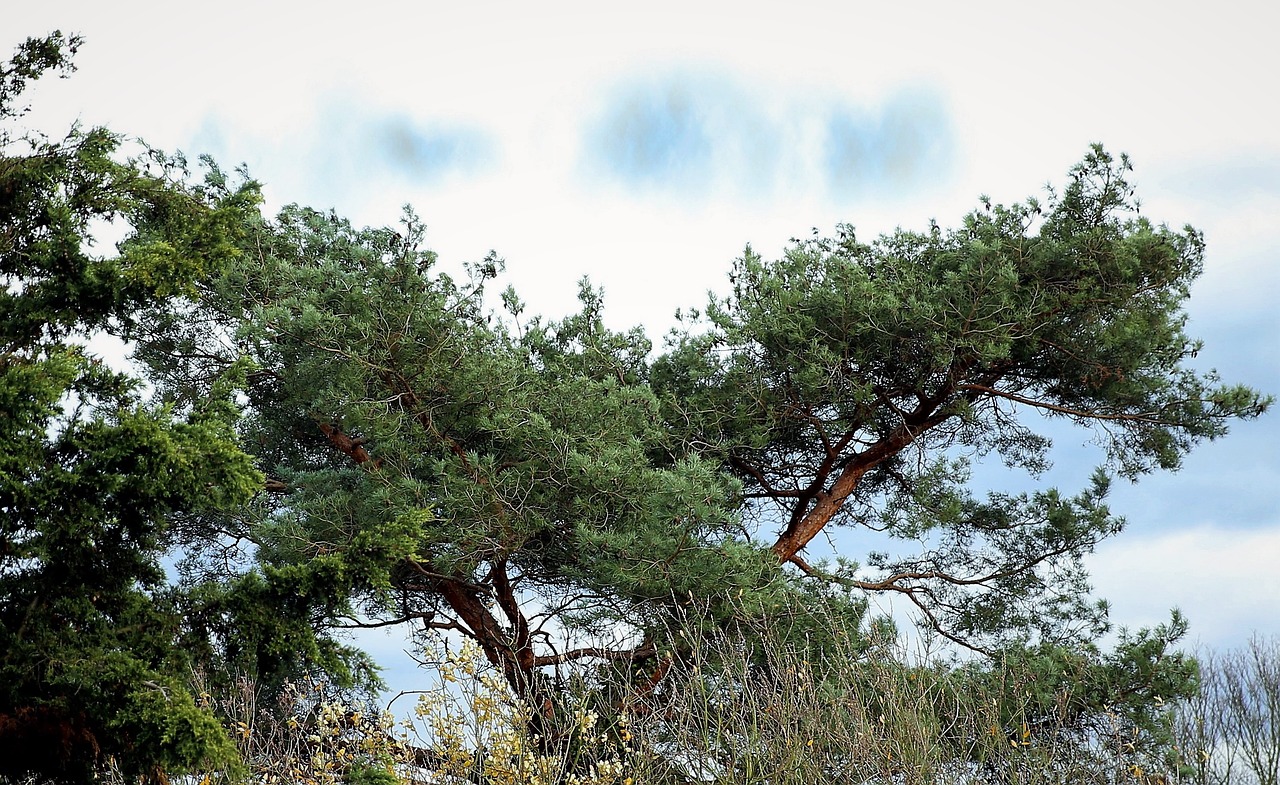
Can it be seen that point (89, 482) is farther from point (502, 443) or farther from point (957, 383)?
point (957, 383)

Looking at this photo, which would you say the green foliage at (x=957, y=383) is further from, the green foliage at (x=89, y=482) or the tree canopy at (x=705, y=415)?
the green foliage at (x=89, y=482)

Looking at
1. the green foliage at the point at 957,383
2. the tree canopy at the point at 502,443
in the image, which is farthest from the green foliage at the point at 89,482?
the green foliage at the point at 957,383

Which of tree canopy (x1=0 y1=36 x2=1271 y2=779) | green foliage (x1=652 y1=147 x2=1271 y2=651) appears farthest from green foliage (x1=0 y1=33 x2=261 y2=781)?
green foliage (x1=652 y1=147 x2=1271 y2=651)

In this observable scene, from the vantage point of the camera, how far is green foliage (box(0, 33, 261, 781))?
7535 millimetres

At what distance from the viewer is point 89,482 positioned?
25.1 feet

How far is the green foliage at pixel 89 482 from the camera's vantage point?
754 cm

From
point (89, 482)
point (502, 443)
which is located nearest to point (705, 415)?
point (502, 443)

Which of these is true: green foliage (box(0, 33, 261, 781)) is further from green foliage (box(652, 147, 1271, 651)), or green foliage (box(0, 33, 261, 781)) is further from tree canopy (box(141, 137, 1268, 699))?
green foliage (box(652, 147, 1271, 651))

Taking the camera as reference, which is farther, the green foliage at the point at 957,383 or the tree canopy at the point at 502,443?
the green foliage at the point at 957,383

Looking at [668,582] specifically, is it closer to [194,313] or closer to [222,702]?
[222,702]

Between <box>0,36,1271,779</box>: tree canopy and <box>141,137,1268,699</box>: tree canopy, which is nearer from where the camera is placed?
→ <box>0,36,1271,779</box>: tree canopy

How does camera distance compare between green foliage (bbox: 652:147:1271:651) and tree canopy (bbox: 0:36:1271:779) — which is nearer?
tree canopy (bbox: 0:36:1271:779)

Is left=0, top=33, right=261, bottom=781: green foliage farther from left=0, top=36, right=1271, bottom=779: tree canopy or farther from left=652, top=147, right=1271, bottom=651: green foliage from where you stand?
left=652, top=147, right=1271, bottom=651: green foliage

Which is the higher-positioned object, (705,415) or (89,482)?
(705,415)
